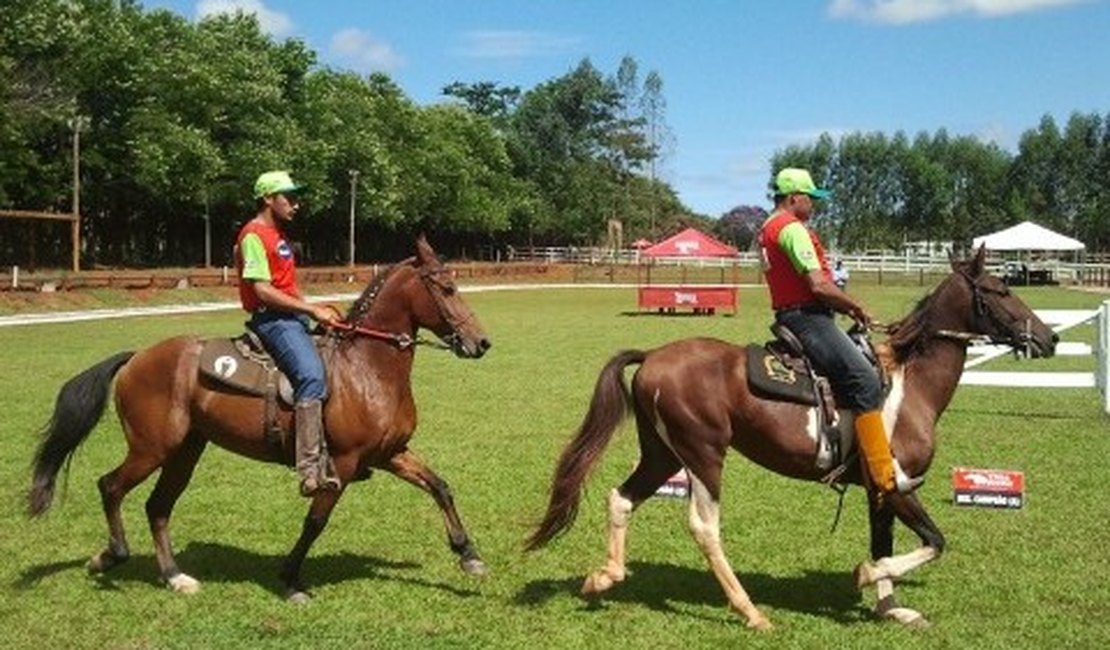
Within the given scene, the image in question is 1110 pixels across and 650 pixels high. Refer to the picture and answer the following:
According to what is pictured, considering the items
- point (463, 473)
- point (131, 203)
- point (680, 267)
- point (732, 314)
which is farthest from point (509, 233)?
point (463, 473)

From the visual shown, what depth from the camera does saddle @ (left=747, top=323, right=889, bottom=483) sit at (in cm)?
777

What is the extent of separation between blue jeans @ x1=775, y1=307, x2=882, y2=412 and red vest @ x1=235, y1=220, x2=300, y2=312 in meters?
3.49

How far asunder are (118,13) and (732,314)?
42.4 metres

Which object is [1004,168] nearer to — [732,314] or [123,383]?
[732,314]

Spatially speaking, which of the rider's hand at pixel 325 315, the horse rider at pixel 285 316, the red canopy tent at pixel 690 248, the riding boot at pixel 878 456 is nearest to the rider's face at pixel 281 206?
the horse rider at pixel 285 316

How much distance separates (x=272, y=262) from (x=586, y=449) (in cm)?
257

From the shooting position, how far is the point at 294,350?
26.9 ft

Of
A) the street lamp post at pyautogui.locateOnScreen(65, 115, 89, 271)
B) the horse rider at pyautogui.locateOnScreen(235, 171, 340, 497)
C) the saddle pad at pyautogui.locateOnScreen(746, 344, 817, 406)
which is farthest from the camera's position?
the street lamp post at pyautogui.locateOnScreen(65, 115, 89, 271)

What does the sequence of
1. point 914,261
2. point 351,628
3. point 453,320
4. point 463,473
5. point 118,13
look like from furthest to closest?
point 914,261, point 118,13, point 463,473, point 453,320, point 351,628

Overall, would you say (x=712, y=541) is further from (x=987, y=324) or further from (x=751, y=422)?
(x=987, y=324)

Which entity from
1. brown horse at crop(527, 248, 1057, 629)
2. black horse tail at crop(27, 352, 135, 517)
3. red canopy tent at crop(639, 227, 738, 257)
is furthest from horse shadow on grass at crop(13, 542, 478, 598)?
red canopy tent at crop(639, 227, 738, 257)

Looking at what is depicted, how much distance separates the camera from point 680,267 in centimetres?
9006

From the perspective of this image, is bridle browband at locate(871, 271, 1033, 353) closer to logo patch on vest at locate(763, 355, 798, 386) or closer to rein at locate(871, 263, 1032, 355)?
rein at locate(871, 263, 1032, 355)

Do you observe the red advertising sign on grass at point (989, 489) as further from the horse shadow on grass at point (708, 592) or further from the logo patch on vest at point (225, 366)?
the logo patch on vest at point (225, 366)
